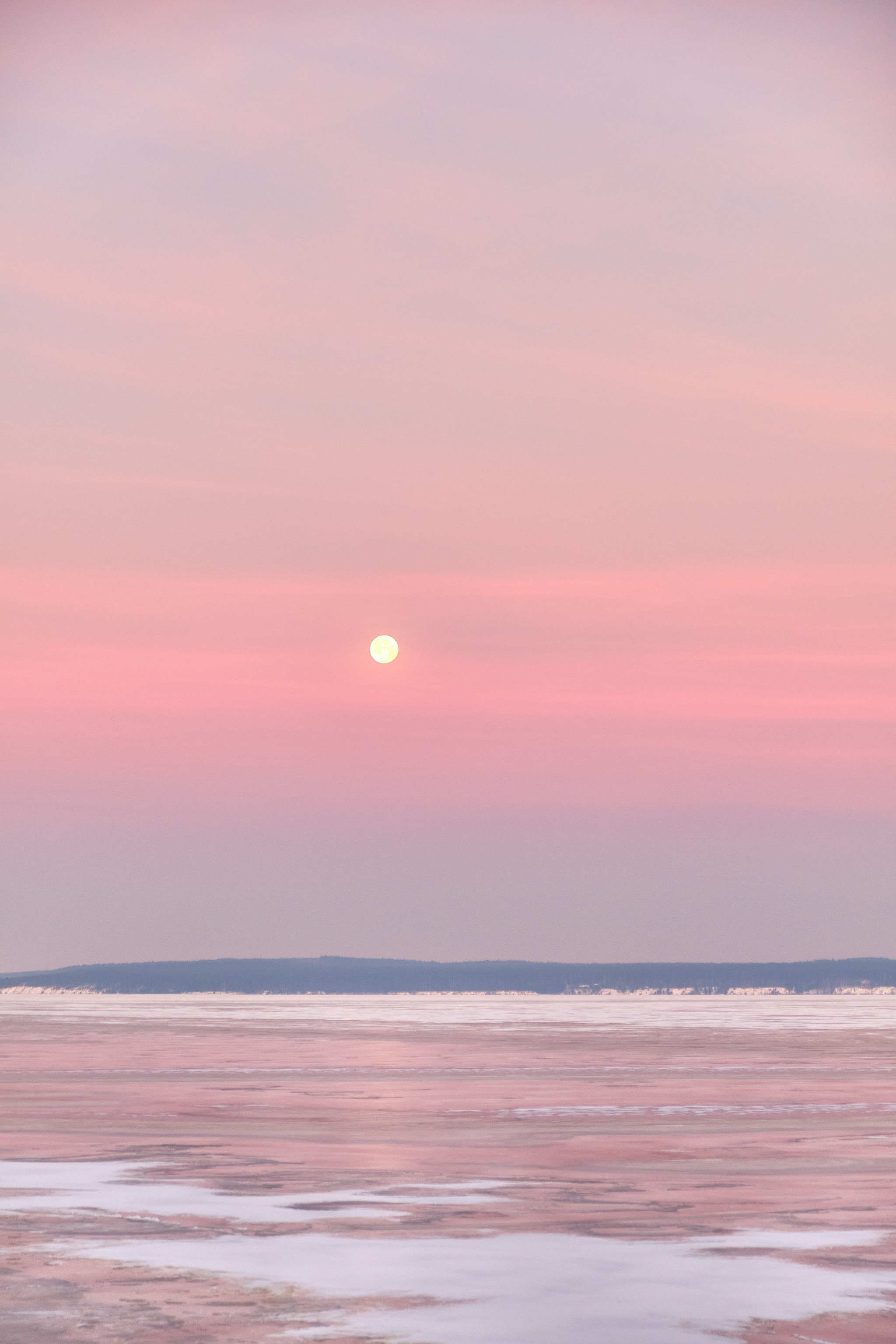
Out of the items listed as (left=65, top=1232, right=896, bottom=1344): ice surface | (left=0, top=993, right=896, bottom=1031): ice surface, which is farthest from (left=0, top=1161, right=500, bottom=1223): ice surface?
(left=0, top=993, right=896, bottom=1031): ice surface

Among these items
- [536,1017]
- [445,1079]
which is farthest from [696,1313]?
[536,1017]

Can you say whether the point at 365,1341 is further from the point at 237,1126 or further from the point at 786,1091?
the point at 786,1091

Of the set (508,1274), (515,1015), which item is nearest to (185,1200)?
(508,1274)

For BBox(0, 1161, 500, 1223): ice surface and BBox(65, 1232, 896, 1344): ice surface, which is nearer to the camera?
BBox(65, 1232, 896, 1344): ice surface

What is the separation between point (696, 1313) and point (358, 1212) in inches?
215

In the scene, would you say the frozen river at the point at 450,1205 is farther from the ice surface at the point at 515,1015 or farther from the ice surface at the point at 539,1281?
the ice surface at the point at 515,1015

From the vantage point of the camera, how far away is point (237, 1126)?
83.7ft

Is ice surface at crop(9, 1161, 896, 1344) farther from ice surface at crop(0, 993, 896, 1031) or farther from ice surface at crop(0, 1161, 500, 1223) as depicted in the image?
ice surface at crop(0, 993, 896, 1031)

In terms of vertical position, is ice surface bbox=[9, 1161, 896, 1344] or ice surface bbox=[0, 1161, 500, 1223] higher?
ice surface bbox=[0, 1161, 500, 1223]

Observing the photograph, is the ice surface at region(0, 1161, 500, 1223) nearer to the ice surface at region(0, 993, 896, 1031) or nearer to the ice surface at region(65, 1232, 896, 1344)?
the ice surface at region(65, 1232, 896, 1344)

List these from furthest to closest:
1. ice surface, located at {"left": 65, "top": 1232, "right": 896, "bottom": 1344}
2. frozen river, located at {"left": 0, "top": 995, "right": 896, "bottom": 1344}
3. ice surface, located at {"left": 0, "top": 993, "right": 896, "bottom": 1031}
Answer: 1. ice surface, located at {"left": 0, "top": 993, "right": 896, "bottom": 1031}
2. frozen river, located at {"left": 0, "top": 995, "right": 896, "bottom": 1344}
3. ice surface, located at {"left": 65, "top": 1232, "right": 896, "bottom": 1344}

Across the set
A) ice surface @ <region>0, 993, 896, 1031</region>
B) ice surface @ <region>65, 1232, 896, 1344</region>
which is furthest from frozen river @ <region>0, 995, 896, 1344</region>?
ice surface @ <region>0, 993, 896, 1031</region>

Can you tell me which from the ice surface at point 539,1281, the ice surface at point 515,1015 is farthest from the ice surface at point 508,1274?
the ice surface at point 515,1015

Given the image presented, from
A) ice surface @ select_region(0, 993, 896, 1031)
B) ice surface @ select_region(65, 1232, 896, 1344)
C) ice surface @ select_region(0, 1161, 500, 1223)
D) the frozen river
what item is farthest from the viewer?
ice surface @ select_region(0, 993, 896, 1031)
